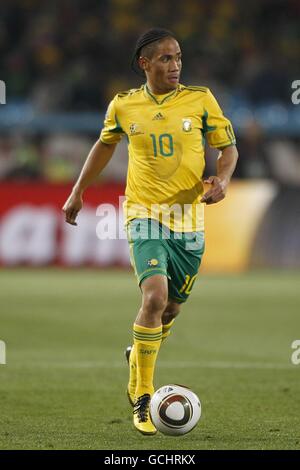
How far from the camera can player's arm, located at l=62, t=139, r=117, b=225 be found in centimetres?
668

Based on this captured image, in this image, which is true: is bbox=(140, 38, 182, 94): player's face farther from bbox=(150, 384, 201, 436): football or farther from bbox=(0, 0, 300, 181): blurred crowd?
bbox=(0, 0, 300, 181): blurred crowd

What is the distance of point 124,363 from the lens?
8.96m

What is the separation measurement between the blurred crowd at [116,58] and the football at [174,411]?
42.4 ft

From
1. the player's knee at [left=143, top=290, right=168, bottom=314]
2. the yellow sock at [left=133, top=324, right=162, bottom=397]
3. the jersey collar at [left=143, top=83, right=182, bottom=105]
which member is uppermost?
the jersey collar at [left=143, top=83, right=182, bottom=105]

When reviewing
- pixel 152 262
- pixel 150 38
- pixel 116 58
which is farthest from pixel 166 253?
pixel 116 58

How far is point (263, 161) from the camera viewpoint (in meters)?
20.1

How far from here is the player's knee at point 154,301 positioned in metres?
6.05

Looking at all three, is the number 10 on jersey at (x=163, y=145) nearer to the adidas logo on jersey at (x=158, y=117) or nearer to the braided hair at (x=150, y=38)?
the adidas logo on jersey at (x=158, y=117)

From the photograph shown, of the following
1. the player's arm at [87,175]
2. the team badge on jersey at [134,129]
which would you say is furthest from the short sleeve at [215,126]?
the player's arm at [87,175]

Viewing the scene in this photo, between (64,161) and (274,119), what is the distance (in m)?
3.82

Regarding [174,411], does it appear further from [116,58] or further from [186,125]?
[116,58]

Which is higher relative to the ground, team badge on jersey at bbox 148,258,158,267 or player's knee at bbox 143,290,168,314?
team badge on jersey at bbox 148,258,158,267

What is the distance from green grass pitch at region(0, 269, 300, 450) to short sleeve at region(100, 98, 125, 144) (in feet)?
5.24

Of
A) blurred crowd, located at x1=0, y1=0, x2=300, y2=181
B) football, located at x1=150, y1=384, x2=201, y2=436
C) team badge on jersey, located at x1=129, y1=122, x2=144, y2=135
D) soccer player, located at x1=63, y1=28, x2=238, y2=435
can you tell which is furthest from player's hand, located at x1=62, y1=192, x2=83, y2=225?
blurred crowd, located at x1=0, y1=0, x2=300, y2=181
